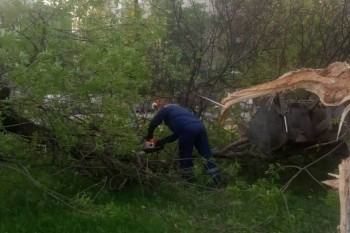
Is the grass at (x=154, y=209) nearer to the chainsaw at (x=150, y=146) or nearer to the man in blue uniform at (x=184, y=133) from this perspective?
the chainsaw at (x=150, y=146)

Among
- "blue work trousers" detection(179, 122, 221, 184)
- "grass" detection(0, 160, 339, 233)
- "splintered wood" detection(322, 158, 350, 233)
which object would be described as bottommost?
"grass" detection(0, 160, 339, 233)

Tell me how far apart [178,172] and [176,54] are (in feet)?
6.33

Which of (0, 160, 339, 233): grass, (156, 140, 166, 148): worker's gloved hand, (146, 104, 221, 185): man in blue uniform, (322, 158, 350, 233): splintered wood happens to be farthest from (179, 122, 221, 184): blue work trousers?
(322, 158, 350, 233): splintered wood

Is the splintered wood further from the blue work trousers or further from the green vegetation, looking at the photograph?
the blue work trousers

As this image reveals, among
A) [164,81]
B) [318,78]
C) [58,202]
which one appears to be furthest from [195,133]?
[318,78]

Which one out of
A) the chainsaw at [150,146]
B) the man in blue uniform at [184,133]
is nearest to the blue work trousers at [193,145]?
the man in blue uniform at [184,133]

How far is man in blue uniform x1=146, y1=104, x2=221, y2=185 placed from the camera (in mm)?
7719

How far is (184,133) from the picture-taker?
7.84m

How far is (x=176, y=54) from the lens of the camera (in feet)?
28.4

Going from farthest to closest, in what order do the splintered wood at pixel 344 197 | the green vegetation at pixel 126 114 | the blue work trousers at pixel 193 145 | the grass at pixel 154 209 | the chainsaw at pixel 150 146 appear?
the blue work trousers at pixel 193 145 < the chainsaw at pixel 150 146 < the grass at pixel 154 209 < the green vegetation at pixel 126 114 < the splintered wood at pixel 344 197

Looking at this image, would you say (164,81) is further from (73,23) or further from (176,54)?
(73,23)

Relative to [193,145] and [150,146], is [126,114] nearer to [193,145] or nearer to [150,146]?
[150,146]

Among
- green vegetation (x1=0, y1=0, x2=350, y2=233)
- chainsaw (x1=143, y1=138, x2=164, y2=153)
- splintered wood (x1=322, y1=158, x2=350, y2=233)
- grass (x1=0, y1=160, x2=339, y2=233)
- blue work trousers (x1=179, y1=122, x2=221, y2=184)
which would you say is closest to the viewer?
splintered wood (x1=322, y1=158, x2=350, y2=233)

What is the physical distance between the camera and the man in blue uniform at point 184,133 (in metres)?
7.72
